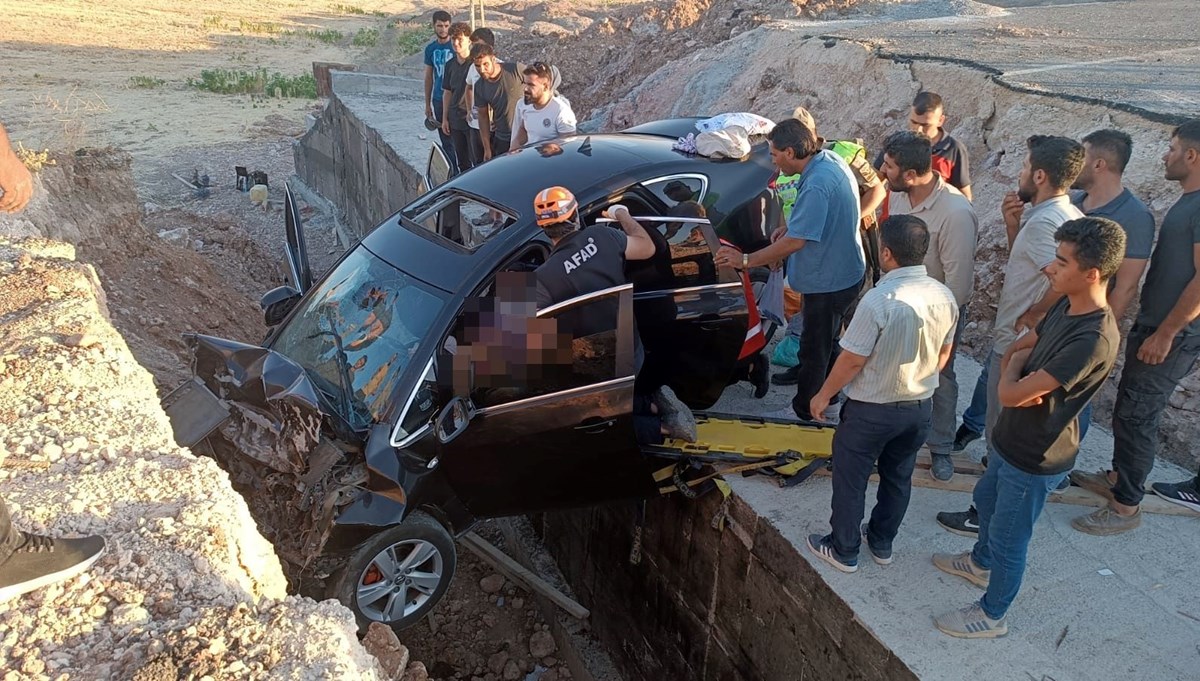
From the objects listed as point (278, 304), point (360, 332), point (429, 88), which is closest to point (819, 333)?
point (360, 332)

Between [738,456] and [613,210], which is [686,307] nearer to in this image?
[613,210]

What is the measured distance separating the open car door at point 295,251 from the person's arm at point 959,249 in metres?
3.71

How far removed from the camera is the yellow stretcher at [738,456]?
445cm

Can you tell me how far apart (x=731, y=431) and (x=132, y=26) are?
3689 centimetres

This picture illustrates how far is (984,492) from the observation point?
3648mm

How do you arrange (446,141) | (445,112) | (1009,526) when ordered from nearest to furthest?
(1009,526) < (445,112) < (446,141)

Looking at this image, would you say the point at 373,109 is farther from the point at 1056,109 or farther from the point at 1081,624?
the point at 1081,624

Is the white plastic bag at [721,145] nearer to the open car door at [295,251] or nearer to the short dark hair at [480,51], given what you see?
the open car door at [295,251]

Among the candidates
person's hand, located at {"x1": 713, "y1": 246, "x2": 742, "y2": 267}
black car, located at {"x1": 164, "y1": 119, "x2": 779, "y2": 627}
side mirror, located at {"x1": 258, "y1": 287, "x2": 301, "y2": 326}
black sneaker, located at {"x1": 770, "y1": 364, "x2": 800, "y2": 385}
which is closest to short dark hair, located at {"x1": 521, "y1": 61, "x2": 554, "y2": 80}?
black car, located at {"x1": 164, "y1": 119, "x2": 779, "y2": 627}

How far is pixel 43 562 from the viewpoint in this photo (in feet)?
8.35

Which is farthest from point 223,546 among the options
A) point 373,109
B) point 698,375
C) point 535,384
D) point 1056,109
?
point 373,109

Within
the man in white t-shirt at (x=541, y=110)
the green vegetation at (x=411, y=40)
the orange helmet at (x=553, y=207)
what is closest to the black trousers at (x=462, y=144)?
the man in white t-shirt at (x=541, y=110)

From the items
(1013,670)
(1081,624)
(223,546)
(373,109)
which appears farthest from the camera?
(373,109)

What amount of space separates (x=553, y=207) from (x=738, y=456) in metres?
1.66
